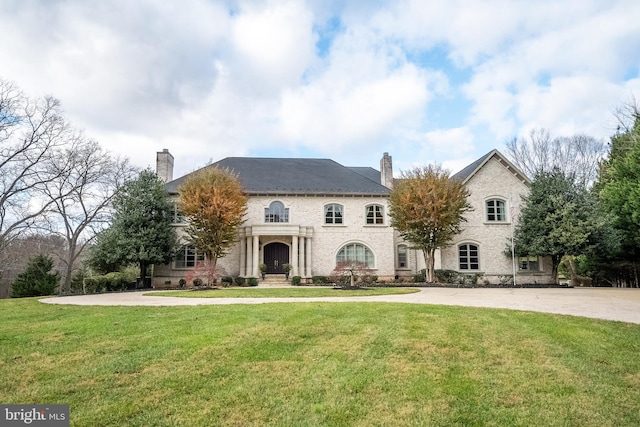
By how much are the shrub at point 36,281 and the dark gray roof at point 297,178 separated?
8.30 m

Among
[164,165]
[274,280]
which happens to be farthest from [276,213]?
[164,165]

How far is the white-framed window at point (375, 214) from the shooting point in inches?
1054

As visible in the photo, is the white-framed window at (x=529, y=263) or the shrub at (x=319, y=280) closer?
the shrub at (x=319, y=280)

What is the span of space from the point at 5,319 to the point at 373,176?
83.7ft

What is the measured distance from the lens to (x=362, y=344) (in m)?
6.54

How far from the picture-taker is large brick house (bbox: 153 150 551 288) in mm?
25906

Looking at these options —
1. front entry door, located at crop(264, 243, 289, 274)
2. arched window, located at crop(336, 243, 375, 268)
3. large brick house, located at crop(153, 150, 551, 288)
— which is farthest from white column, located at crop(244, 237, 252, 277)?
arched window, located at crop(336, 243, 375, 268)

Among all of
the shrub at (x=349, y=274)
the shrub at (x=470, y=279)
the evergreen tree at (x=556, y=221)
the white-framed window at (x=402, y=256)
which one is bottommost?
the shrub at (x=470, y=279)

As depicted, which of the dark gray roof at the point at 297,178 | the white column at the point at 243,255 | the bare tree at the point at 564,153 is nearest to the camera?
the white column at the point at 243,255

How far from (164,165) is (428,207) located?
18282 millimetres

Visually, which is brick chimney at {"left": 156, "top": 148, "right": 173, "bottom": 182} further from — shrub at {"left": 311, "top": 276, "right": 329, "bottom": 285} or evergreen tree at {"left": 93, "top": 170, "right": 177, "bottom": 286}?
shrub at {"left": 311, "top": 276, "right": 329, "bottom": 285}

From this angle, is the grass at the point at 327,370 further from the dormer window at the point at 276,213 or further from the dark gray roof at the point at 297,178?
the dark gray roof at the point at 297,178

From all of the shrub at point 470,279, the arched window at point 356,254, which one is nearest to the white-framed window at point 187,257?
the arched window at point 356,254

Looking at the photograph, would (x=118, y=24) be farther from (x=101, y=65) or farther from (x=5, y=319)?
(x=5, y=319)
